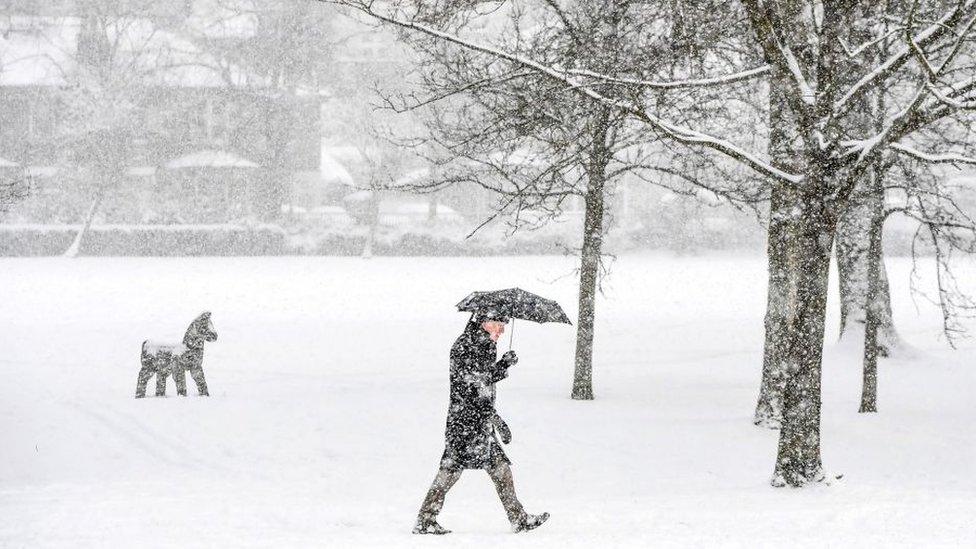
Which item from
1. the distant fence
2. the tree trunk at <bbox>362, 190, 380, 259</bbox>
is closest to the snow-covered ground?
the distant fence

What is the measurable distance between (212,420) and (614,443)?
5.11m

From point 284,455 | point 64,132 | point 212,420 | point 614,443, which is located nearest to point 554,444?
point 614,443

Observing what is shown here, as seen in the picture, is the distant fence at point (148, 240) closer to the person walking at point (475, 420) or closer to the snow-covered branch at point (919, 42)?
the snow-covered branch at point (919, 42)

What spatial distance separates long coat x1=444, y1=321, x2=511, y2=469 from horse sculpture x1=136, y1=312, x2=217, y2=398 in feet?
27.7

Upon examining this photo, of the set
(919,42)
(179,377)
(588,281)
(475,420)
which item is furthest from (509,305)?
(179,377)

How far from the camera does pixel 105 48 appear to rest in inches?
2013

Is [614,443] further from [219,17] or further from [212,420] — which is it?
[219,17]

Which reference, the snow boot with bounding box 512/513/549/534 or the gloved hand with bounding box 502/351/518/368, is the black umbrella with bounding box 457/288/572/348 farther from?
the snow boot with bounding box 512/513/549/534

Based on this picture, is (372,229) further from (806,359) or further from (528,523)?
(528,523)

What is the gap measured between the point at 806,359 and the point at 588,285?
6.43m

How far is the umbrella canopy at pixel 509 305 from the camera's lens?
23.6ft

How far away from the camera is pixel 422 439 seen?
1278 centimetres

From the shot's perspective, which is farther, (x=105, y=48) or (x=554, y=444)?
(x=105, y=48)

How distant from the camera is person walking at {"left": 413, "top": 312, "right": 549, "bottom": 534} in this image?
7094 mm
